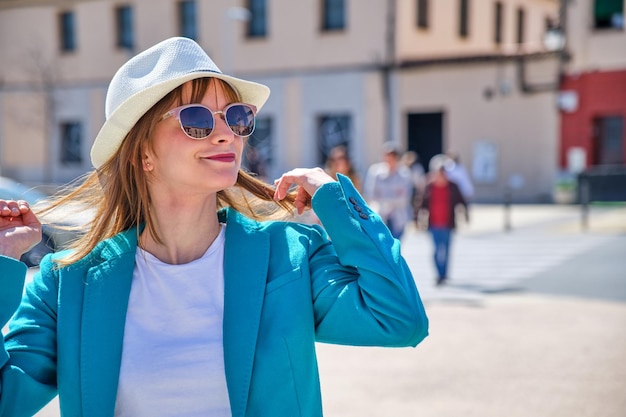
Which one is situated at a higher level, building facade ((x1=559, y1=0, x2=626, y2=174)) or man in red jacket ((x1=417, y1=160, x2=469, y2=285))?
building facade ((x1=559, y1=0, x2=626, y2=174))

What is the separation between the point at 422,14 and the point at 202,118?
95.2 feet

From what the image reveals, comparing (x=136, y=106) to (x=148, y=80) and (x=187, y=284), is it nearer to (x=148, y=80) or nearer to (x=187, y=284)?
(x=148, y=80)

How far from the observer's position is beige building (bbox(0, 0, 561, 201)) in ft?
89.9

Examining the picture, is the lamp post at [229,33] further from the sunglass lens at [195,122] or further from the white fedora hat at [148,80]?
the sunglass lens at [195,122]

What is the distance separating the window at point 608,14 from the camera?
1059 inches

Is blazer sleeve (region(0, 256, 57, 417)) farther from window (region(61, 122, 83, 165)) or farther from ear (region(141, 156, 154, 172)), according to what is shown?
window (region(61, 122, 83, 165))

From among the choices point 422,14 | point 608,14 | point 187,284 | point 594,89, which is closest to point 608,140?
→ point 594,89

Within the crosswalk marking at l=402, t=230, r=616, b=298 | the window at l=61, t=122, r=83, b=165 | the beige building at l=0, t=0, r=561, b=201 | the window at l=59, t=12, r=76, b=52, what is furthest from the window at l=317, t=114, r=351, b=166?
the crosswalk marking at l=402, t=230, r=616, b=298

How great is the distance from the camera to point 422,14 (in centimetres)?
3022

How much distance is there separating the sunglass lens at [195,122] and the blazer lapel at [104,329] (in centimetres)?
37

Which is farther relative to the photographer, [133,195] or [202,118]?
[133,195]

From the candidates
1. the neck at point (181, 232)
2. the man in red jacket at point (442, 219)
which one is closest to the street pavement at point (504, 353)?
the man in red jacket at point (442, 219)

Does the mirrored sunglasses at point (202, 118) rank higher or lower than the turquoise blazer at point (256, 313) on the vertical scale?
higher

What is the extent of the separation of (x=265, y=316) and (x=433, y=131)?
A: 27999 mm
